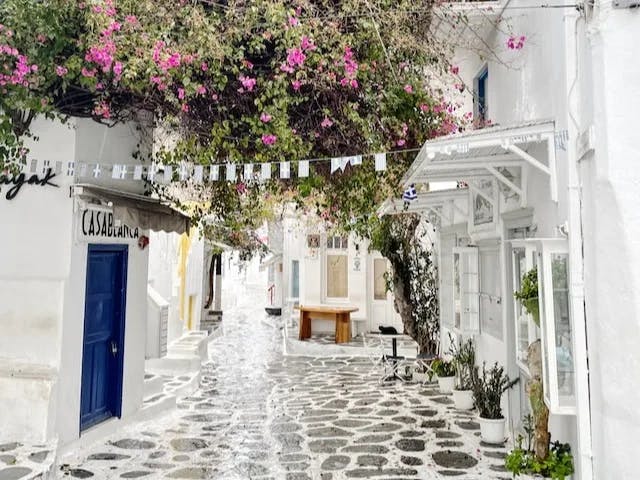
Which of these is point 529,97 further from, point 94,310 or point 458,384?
point 94,310

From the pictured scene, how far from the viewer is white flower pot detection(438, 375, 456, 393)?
9.22 m

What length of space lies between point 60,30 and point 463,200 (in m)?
6.74

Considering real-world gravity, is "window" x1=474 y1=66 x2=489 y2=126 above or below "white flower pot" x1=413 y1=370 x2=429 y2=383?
above

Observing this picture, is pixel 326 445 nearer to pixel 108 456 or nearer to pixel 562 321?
pixel 108 456

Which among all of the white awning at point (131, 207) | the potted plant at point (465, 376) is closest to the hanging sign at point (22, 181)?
the white awning at point (131, 207)

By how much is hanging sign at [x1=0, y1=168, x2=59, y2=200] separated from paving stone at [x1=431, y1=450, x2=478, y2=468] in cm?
600

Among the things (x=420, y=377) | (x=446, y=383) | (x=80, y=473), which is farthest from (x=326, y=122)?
(x=420, y=377)

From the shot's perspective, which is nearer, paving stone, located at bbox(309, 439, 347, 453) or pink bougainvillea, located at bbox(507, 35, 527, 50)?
pink bougainvillea, located at bbox(507, 35, 527, 50)

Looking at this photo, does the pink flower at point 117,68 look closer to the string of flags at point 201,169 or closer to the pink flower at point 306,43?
the string of flags at point 201,169

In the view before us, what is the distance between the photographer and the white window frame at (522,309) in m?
5.22

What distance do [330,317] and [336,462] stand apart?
9304 millimetres

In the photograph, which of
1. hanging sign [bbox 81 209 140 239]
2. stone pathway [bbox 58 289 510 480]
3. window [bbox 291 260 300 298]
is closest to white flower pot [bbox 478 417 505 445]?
stone pathway [bbox 58 289 510 480]

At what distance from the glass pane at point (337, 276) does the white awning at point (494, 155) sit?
9.75 m

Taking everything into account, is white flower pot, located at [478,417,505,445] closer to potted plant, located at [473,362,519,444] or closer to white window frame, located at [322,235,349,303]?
potted plant, located at [473,362,519,444]
